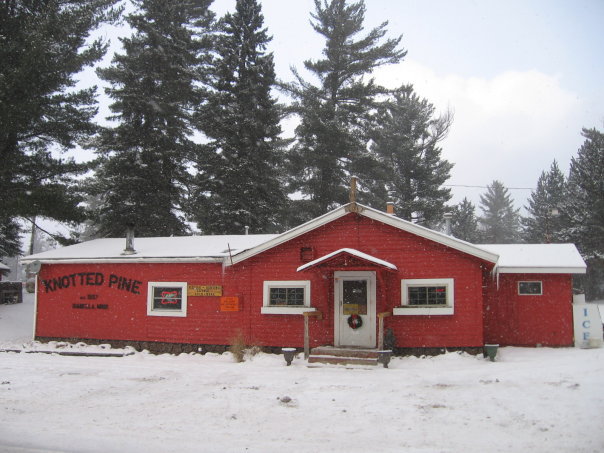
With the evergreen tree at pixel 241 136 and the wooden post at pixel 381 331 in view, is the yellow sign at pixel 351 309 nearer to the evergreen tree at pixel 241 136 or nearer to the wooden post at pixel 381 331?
the wooden post at pixel 381 331

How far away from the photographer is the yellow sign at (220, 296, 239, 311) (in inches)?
595

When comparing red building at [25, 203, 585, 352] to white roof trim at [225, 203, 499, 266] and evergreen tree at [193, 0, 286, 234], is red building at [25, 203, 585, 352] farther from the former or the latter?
evergreen tree at [193, 0, 286, 234]

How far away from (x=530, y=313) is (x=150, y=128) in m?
21.1

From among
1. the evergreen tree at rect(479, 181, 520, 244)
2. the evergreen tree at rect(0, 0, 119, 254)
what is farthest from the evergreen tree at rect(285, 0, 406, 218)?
the evergreen tree at rect(479, 181, 520, 244)

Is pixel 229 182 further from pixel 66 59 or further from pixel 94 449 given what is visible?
pixel 94 449

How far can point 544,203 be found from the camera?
47.1 m

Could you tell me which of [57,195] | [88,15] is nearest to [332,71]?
[88,15]

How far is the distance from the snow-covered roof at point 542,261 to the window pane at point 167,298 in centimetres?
963

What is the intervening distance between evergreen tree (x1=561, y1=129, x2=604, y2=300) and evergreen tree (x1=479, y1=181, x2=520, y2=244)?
23006 millimetres

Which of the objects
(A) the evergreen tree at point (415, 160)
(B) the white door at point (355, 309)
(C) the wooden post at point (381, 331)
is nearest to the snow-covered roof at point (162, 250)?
(B) the white door at point (355, 309)

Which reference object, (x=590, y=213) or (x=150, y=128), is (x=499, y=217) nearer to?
(x=590, y=213)

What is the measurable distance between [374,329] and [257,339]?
3533 mm

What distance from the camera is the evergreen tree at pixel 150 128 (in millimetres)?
26297

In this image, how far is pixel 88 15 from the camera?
68.4ft
